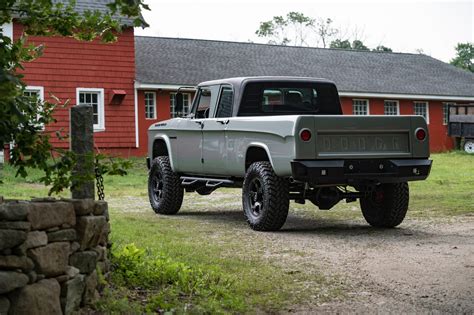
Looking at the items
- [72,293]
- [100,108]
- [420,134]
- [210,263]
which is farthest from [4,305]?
[100,108]

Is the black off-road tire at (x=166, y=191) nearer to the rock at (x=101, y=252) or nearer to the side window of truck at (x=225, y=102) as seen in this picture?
the side window of truck at (x=225, y=102)

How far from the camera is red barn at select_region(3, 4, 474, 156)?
2862cm

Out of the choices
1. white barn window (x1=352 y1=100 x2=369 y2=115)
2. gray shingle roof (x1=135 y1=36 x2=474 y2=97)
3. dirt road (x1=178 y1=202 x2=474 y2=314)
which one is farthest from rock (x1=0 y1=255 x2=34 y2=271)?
white barn window (x1=352 y1=100 x2=369 y2=115)

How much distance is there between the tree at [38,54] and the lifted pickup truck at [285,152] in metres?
4.14

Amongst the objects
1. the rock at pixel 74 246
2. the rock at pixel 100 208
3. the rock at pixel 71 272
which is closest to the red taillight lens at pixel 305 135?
the rock at pixel 100 208

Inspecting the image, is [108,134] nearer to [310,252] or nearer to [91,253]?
[310,252]

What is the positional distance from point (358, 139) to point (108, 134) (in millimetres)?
19192

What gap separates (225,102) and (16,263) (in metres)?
7.63

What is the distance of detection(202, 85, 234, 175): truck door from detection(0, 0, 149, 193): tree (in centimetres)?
529

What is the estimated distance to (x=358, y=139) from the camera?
10906 mm

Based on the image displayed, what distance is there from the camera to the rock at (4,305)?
17.2ft

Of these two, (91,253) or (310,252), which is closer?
(91,253)

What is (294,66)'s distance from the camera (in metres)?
37.4

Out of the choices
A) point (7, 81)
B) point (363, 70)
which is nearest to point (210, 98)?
point (7, 81)
